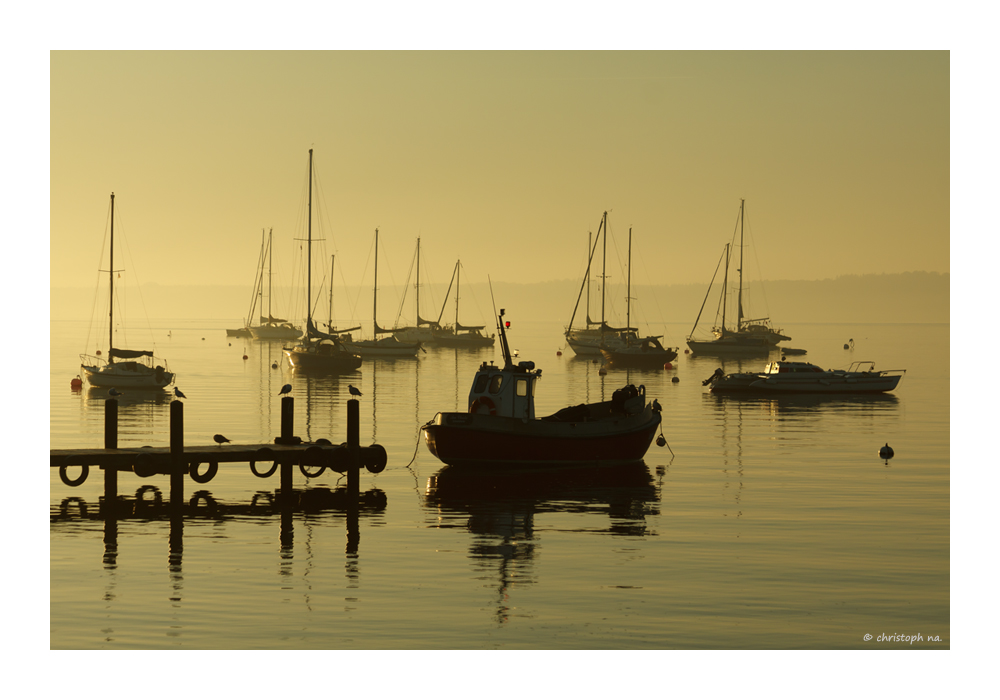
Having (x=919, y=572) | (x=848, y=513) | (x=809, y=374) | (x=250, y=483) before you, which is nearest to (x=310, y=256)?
(x=809, y=374)

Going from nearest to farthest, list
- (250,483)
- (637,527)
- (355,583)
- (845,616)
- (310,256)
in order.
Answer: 1. (845,616)
2. (355,583)
3. (637,527)
4. (250,483)
5. (310,256)

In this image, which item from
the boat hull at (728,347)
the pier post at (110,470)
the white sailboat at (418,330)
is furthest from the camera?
the white sailboat at (418,330)

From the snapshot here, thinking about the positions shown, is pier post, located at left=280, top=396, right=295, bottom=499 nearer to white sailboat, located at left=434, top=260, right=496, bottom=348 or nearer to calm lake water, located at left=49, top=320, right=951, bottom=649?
calm lake water, located at left=49, top=320, right=951, bottom=649

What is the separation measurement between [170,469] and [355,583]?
392 inches

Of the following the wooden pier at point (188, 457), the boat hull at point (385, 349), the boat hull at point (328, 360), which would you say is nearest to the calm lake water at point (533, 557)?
the wooden pier at point (188, 457)

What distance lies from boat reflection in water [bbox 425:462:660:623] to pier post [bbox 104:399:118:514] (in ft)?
27.4

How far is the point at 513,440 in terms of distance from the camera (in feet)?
108

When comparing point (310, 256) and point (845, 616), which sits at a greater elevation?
point (310, 256)

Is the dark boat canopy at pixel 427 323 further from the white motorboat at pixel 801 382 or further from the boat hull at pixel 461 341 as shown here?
the white motorboat at pixel 801 382

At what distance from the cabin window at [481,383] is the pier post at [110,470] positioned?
10864 mm

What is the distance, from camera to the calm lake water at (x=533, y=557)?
1702cm

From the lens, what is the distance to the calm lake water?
55.8 feet

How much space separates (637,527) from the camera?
2556 centimetres

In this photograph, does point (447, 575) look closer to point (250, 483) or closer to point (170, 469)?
point (170, 469)
